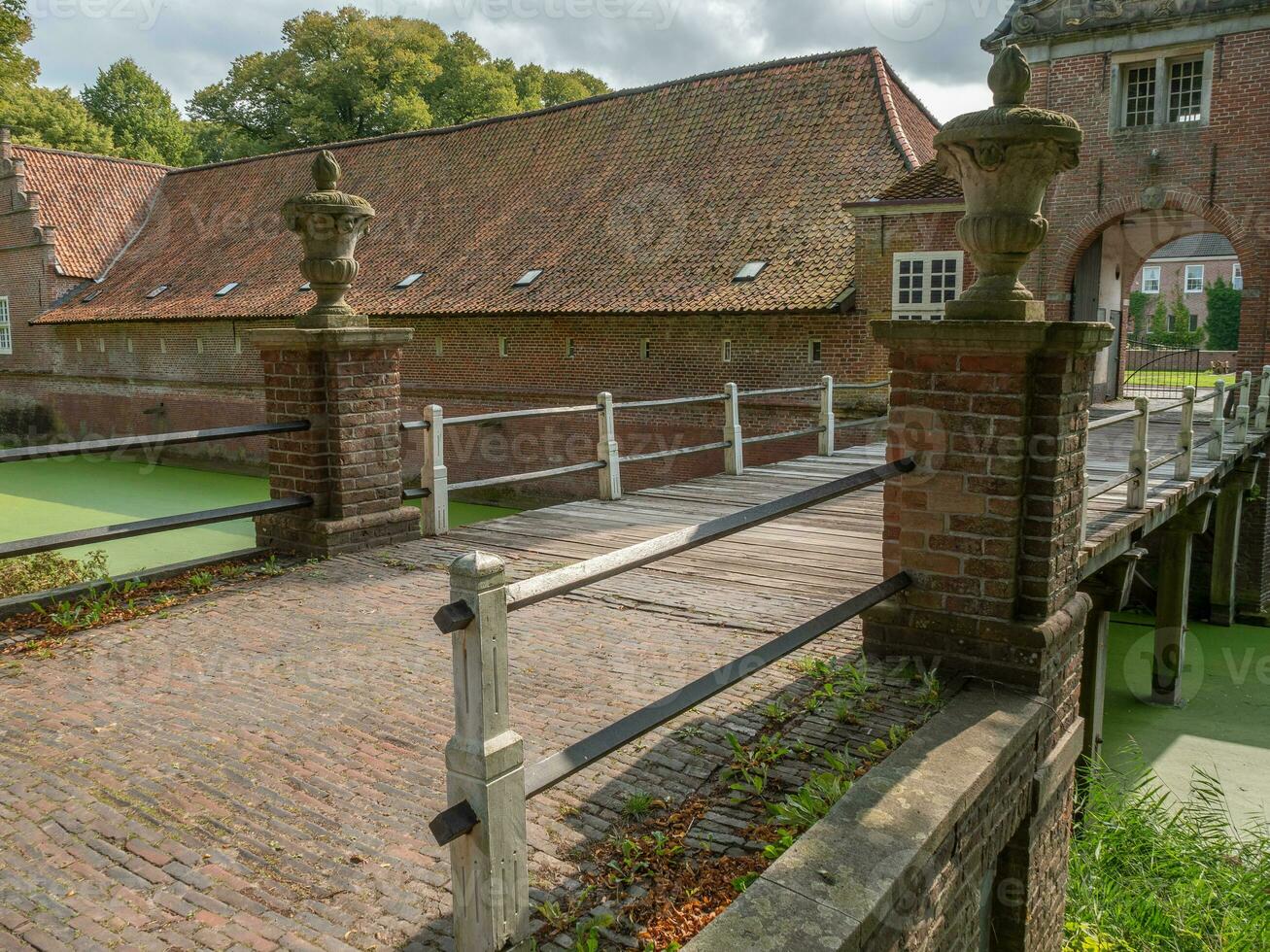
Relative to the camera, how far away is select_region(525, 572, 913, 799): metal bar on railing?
239 centimetres

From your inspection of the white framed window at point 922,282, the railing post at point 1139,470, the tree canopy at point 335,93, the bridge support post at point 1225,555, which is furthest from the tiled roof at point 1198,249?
the railing post at point 1139,470

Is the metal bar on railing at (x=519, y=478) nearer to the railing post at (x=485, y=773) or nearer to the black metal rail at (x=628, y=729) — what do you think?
the black metal rail at (x=628, y=729)

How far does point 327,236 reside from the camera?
6262 millimetres

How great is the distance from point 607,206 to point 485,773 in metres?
20.9

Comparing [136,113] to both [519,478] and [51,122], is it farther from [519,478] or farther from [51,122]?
[519,478]

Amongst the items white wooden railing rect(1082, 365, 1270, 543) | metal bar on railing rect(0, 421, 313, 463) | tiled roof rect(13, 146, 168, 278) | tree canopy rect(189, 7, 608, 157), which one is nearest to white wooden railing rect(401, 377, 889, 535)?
metal bar on railing rect(0, 421, 313, 463)

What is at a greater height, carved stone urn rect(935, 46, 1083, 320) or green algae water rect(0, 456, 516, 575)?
carved stone urn rect(935, 46, 1083, 320)

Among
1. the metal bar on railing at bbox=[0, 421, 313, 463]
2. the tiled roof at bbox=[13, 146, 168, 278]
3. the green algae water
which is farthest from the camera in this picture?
the tiled roof at bbox=[13, 146, 168, 278]

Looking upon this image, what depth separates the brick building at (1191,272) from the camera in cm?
5166

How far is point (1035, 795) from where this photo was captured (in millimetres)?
3908

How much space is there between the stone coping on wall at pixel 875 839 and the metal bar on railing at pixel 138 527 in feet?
13.0

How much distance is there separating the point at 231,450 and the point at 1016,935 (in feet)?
85.9

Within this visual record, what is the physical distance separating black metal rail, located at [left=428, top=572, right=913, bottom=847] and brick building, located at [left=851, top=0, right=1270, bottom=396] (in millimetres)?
13821

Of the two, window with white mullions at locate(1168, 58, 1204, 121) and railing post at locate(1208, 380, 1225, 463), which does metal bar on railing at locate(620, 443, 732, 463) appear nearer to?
railing post at locate(1208, 380, 1225, 463)
